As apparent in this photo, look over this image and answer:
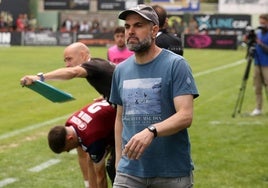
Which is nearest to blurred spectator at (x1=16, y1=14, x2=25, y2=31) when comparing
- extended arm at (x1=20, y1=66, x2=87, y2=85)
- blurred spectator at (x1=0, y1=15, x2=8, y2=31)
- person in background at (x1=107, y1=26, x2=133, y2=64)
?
blurred spectator at (x1=0, y1=15, x2=8, y2=31)

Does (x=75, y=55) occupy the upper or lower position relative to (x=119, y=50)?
upper

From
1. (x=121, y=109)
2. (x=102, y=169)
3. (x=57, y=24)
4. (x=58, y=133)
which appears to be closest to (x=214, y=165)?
(x=102, y=169)

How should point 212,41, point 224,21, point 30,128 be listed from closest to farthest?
point 30,128, point 212,41, point 224,21

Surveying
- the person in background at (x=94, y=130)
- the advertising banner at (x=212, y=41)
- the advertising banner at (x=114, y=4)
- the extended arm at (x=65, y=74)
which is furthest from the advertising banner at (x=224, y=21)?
the extended arm at (x=65, y=74)

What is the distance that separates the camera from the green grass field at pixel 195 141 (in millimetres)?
9023

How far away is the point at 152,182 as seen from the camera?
5023 millimetres

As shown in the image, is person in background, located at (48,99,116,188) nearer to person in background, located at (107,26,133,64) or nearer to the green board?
the green board

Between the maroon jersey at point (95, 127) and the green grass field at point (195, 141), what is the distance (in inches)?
66.4

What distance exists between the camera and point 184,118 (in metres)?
4.73

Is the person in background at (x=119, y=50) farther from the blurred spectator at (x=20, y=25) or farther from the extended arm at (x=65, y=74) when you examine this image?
the blurred spectator at (x=20, y=25)

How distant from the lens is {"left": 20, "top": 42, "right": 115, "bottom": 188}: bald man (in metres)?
6.19

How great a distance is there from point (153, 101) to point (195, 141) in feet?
22.1

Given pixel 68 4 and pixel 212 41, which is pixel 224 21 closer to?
pixel 212 41

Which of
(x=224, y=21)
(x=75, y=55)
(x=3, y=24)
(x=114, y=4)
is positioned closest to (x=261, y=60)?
(x=75, y=55)
